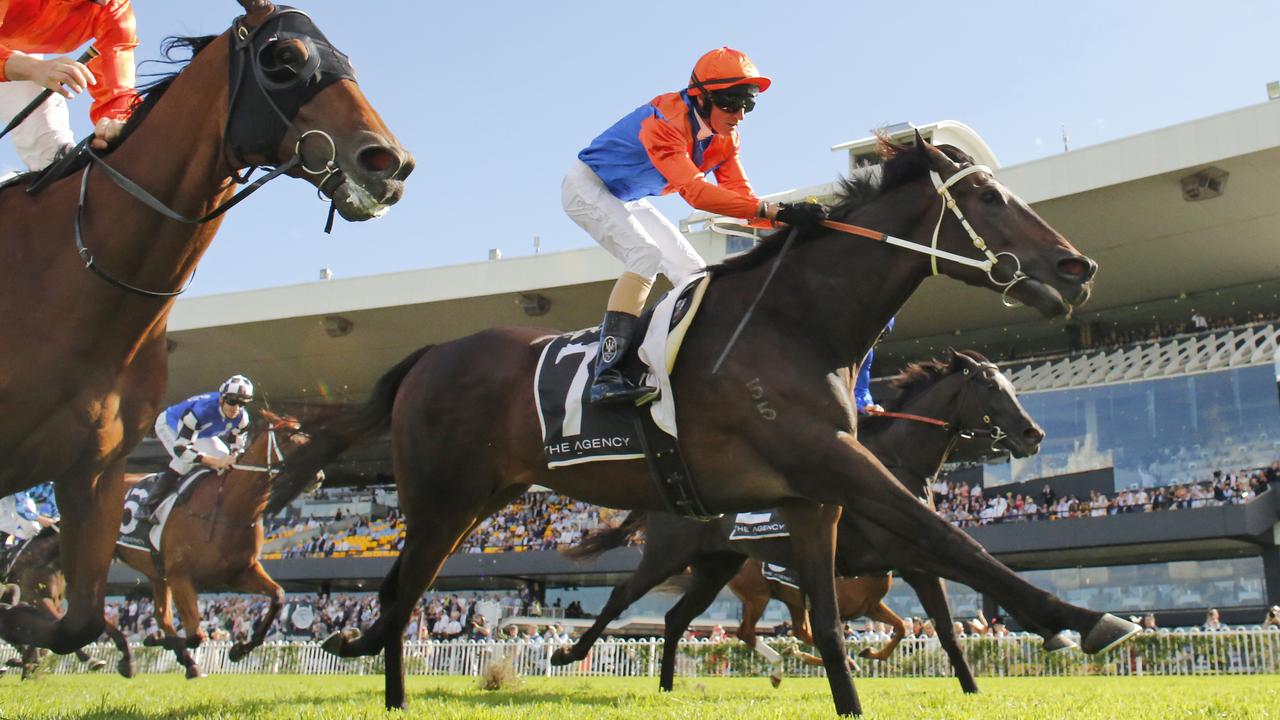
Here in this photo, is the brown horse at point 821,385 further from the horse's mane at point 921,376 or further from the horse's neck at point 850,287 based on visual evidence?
the horse's mane at point 921,376

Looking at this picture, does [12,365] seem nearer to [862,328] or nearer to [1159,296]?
[862,328]

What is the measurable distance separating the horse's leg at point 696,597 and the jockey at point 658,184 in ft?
10.8

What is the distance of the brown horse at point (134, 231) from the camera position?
3.32 m

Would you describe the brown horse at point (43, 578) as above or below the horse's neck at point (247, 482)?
below

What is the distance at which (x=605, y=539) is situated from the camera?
8711mm

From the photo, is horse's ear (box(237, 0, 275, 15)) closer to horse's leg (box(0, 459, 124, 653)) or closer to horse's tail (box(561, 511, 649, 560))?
horse's leg (box(0, 459, 124, 653))

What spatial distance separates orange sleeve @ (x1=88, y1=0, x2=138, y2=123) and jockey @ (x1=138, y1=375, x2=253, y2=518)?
21.3ft

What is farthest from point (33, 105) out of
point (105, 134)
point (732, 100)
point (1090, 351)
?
point (1090, 351)

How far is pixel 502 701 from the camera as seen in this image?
6.98 m

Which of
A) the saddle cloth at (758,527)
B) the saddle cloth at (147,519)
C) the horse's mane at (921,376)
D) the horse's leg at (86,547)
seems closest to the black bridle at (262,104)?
the horse's leg at (86,547)

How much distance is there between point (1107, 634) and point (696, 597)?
4.69 m

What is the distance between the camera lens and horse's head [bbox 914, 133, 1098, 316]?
4262 millimetres

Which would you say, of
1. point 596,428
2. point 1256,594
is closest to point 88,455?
point 596,428

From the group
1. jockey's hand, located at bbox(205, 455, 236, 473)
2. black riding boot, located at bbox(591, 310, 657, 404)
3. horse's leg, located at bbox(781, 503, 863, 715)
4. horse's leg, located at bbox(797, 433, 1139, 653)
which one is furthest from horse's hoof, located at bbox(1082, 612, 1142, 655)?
jockey's hand, located at bbox(205, 455, 236, 473)
